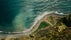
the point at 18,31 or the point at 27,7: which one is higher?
the point at 27,7

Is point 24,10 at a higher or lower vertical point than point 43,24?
higher

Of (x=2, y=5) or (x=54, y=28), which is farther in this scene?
(x=2, y=5)

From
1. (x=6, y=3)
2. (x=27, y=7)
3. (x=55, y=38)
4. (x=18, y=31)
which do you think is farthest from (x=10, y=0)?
(x=55, y=38)

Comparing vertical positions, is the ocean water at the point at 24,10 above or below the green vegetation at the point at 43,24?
above

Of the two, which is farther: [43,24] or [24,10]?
[24,10]

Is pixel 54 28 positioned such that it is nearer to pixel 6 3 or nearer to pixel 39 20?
pixel 39 20

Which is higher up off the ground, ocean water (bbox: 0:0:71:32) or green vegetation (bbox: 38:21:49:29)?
ocean water (bbox: 0:0:71:32)

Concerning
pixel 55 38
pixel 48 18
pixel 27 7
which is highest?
pixel 27 7
